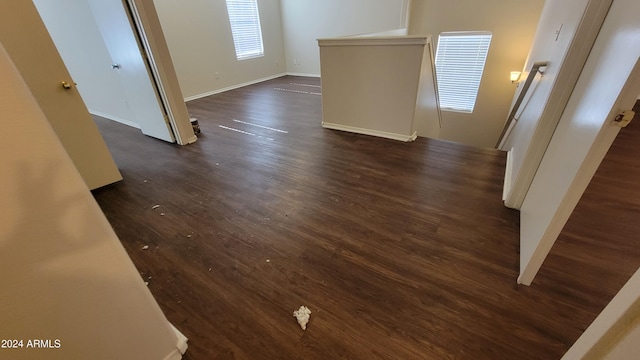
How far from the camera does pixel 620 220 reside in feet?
6.29

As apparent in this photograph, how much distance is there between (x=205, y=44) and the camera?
5.62 m

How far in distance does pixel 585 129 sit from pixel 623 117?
237mm

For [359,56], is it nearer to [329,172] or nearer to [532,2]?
[329,172]

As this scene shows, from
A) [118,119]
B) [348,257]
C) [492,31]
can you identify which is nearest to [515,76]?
[492,31]

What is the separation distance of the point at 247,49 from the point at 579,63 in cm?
660

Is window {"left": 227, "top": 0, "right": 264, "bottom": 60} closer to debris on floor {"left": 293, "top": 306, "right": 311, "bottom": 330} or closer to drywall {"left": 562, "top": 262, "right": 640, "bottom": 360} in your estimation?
debris on floor {"left": 293, "top": 306, "right": 311, "bottom": 330}

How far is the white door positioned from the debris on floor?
2.99 metres

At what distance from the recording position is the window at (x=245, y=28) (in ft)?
19.7

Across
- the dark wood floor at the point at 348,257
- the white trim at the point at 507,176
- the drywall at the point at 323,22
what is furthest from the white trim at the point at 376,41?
the drywall at the point at 323,22

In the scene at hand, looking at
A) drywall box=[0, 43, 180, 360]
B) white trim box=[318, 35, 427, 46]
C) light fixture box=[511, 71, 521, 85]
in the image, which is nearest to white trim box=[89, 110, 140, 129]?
white trim box=[318, 35, 427, 46]

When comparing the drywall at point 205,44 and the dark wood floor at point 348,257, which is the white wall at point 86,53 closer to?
the drywall at point 205,44

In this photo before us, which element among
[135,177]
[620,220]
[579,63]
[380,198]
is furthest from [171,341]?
[620,220]

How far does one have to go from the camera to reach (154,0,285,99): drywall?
5074 millimetres

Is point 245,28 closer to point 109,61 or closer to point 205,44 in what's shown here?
point 205,44
